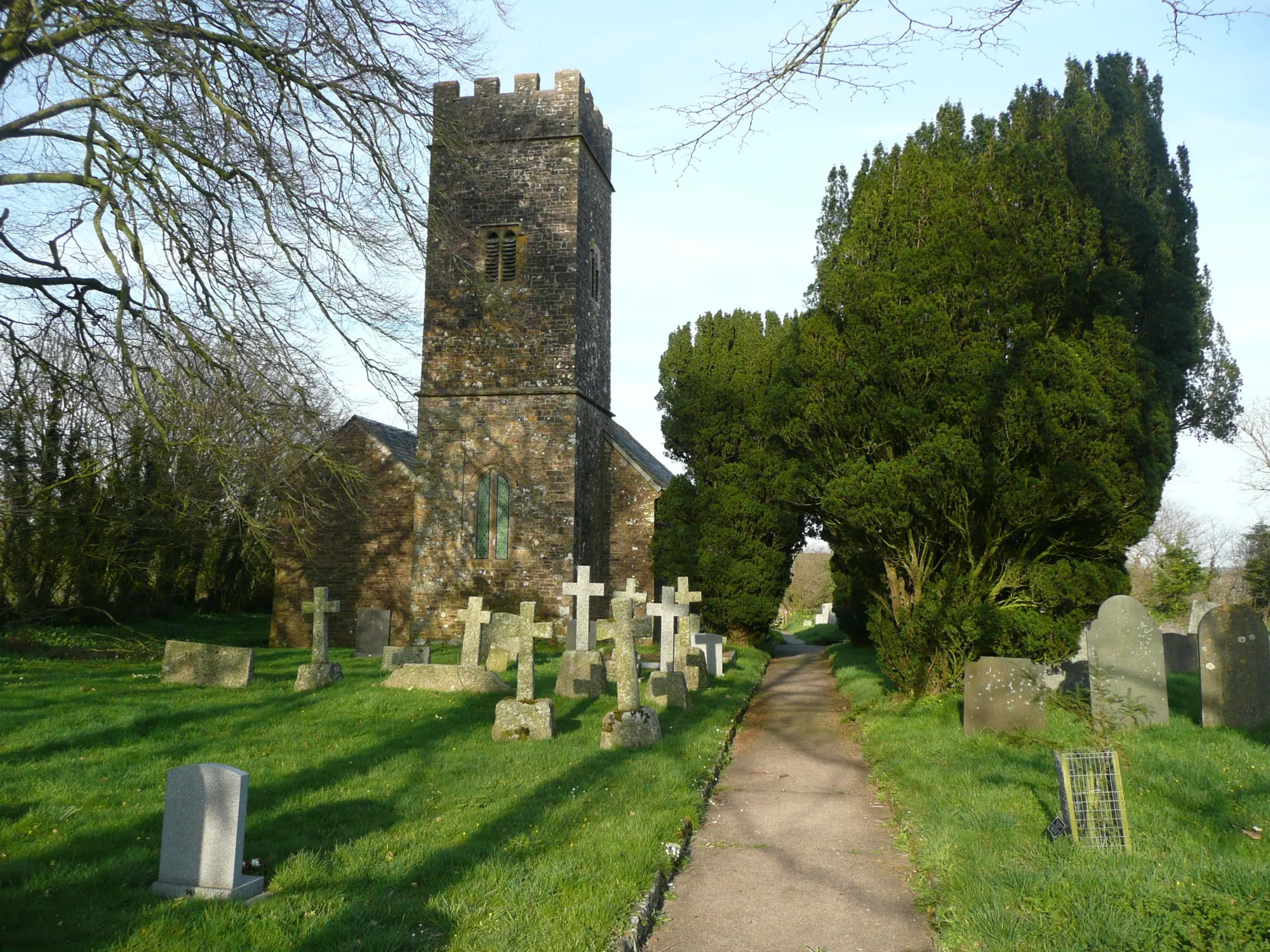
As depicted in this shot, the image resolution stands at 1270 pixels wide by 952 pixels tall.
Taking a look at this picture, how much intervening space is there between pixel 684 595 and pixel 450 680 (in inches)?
159

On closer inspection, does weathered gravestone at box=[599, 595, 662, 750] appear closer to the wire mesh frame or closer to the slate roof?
the wire mesh frame

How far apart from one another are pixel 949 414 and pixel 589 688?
5.73 meters

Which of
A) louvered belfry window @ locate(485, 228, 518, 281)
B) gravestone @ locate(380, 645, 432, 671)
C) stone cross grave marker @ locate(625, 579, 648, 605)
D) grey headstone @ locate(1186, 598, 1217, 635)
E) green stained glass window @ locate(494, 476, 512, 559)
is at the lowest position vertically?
gravestone @ locate(380, 645, 432, 671)

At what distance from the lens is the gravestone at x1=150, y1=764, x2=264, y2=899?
459cm

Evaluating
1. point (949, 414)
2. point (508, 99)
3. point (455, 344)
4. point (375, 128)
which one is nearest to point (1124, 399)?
point (949, 414)

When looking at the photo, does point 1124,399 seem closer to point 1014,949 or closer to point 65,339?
point 1014,949

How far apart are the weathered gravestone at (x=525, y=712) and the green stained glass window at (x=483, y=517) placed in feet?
37.1

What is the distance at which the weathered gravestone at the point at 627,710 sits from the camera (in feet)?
28.7

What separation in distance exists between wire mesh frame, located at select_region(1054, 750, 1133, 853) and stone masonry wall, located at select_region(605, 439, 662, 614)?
16.6m

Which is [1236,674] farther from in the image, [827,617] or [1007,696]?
[827,617]

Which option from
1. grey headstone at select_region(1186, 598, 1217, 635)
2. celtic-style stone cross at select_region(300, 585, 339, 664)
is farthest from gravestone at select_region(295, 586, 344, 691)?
grey headstone at select_region(1186, 598, 1217, 635)

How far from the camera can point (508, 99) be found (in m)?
21.0

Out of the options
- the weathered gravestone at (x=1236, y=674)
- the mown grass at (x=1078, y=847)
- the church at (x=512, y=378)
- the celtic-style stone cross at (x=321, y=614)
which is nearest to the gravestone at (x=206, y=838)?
the mown grass at (x=1078, y=847)

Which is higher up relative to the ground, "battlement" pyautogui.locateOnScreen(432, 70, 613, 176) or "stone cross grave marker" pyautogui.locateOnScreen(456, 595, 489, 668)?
"battlement" pyautogui.locateOnScreen(432, 70, 613, 176)
